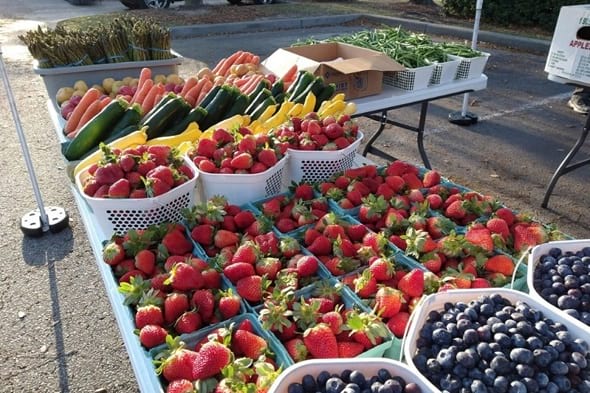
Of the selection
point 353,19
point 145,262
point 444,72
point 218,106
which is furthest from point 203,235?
point 353,19

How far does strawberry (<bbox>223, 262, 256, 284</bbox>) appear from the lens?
1.46 metres

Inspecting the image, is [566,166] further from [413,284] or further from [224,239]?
[224,239]

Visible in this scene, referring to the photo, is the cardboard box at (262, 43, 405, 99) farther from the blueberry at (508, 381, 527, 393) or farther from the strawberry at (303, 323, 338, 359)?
the blueberry at (508, 381, 527, 393)

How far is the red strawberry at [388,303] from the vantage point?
1.33 meters

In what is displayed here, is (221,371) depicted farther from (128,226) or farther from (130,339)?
(128,226)

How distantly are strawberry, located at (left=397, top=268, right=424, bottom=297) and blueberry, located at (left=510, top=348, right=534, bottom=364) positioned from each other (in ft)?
1.26

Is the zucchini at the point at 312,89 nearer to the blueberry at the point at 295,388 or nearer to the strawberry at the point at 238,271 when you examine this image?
the strawberry at the point at 238,271

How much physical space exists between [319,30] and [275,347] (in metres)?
10.4

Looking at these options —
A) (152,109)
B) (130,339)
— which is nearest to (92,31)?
(152,109)

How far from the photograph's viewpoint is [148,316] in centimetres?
130

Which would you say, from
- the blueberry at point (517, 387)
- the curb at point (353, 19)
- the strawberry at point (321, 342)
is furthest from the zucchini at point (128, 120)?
the curb at point (353, 19)

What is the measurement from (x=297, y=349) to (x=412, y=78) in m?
2.27

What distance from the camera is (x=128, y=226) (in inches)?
69.9

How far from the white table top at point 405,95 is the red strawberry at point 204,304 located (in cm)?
180
